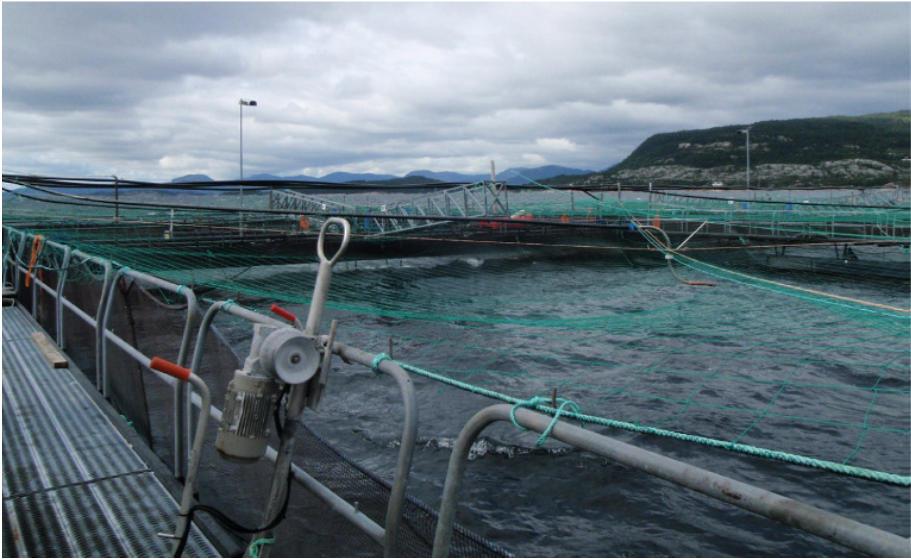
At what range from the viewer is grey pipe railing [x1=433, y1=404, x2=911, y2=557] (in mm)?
1350

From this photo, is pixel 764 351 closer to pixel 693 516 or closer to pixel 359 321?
pixel 693 516

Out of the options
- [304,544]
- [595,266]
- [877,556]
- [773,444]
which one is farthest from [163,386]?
[595,266]

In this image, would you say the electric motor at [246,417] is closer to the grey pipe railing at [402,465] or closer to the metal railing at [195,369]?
the metal railing at [195,369]

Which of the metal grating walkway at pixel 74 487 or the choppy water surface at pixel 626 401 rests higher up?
the metal grating walkway at pixel 74 487

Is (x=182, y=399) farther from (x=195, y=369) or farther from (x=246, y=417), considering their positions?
(x=246, y=417)

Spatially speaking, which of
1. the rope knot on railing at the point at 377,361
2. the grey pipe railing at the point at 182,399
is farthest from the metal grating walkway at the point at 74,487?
the rope knot on railing at the point at 377,361

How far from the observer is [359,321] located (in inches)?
575

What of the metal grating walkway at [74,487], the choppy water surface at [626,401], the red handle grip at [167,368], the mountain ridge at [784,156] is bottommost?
the choppy water surface at [626,401]

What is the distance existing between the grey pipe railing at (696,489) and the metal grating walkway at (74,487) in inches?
68.1

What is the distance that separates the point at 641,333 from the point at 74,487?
38.2 ft

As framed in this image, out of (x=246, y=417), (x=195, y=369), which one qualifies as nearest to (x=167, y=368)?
(x=246, y=417)

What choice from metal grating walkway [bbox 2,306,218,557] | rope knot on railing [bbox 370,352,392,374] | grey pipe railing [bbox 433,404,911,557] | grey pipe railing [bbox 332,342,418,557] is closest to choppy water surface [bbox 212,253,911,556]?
metal grating walkway [bbox 2,306,218,557]

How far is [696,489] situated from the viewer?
63.3 inches

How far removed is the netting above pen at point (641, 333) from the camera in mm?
8609
